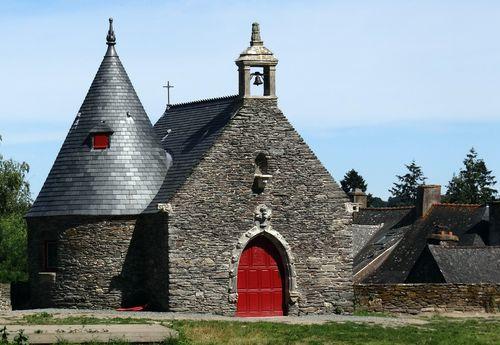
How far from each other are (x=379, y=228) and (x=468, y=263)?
23.6 m

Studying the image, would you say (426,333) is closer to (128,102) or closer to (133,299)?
(133,299)

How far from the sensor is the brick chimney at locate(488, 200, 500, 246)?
62875mm

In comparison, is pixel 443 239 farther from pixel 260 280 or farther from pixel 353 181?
pixel 353 181

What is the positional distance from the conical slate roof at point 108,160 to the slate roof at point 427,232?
18.4 metres

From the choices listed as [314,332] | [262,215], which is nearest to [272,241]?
[262,215]

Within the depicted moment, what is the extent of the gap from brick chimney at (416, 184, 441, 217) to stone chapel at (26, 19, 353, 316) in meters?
25.4

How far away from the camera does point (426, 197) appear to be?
221 ft

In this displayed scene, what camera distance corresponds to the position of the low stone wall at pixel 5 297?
4406 cm

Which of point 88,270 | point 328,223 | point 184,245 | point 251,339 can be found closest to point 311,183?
point 328,223

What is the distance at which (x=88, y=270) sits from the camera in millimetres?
41906

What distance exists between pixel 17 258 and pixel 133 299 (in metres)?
12.7

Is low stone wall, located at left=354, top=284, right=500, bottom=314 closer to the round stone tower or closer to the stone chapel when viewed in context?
the stone chapel

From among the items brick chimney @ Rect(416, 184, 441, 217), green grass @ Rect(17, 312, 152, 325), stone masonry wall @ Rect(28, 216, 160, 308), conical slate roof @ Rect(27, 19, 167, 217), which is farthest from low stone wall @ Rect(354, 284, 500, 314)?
brick chimney @ Rect(416, 184, 441, 217)

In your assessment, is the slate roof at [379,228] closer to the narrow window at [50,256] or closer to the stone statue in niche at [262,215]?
the stone statue in niche at [262,215]
